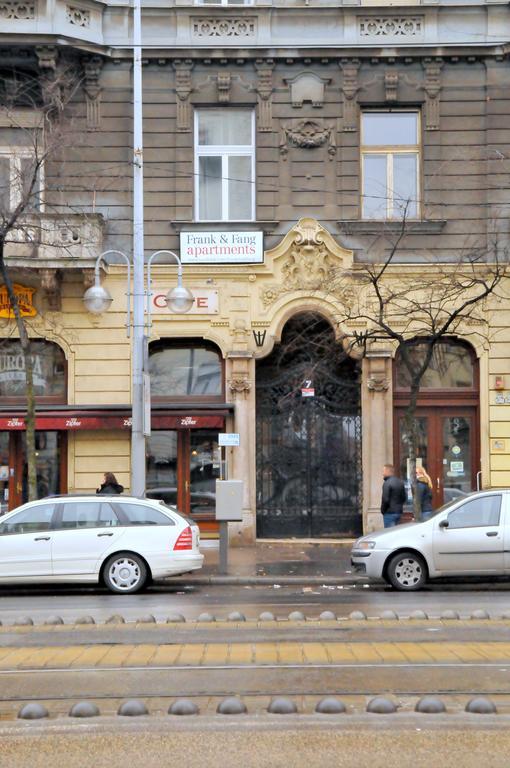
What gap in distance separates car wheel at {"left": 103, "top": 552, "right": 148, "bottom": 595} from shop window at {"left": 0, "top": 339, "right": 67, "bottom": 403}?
7.49m

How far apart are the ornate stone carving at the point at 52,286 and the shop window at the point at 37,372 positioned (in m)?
0.83

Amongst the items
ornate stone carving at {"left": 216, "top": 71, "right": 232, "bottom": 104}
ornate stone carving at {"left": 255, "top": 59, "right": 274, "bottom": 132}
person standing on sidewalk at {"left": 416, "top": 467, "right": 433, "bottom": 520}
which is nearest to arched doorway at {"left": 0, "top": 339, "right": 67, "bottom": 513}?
ornate stone carving at {"left": 216, "top": 71, "right": 232, "bottom": 104}

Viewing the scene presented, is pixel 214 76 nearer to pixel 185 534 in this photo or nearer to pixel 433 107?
pixel 433 107

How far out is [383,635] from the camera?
10.8 m

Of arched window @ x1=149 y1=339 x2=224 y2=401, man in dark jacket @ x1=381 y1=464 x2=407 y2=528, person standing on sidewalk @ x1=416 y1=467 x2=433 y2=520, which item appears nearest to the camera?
man in dark jacket @ x1=381 y1=464 x2=407 y2=528

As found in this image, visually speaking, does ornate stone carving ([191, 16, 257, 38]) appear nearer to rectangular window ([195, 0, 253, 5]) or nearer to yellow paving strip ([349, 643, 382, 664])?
rectangular window ([195, 0, 253, 5])

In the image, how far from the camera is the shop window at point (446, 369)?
2336 centimetres

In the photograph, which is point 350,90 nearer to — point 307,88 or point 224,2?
point 307,88

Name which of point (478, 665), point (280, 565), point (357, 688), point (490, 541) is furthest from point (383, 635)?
point (280, 565)

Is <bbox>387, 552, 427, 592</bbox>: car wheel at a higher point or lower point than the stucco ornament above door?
lower

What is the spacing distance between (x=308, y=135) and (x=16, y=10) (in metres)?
6.34

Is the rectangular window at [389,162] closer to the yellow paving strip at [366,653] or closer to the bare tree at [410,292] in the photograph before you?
the bare tree at [410,292]

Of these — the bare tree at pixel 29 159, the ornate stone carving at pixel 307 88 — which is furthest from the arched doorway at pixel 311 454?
the bare tree at pixel 29 159

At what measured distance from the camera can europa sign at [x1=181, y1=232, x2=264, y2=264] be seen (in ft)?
75.5
